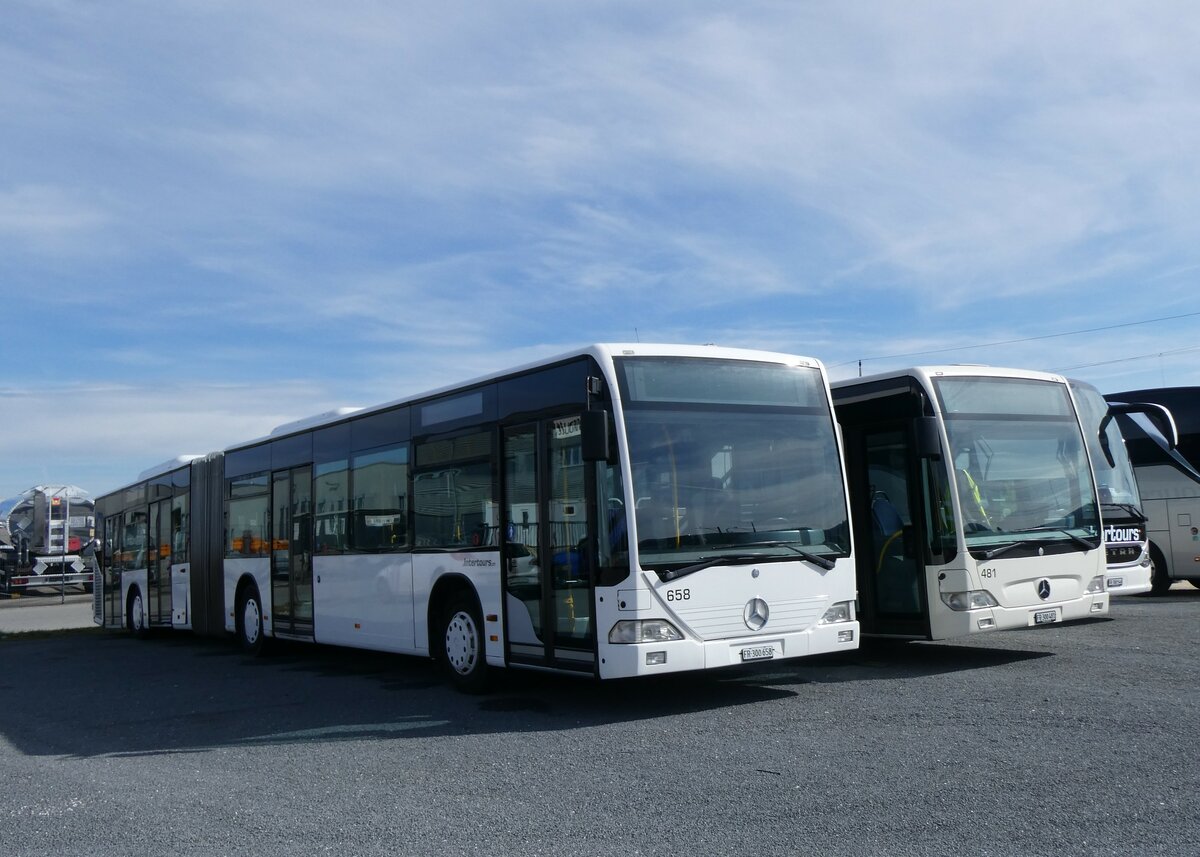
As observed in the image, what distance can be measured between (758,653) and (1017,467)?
4029 mm

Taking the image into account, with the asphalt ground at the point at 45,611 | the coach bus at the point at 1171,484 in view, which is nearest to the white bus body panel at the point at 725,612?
the coach bus at the point at 1171,484

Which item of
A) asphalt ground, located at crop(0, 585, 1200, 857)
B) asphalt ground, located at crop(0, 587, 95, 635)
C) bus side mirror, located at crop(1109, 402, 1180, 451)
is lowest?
asphalt ground, located at crop(0, 585, 1200, 857)

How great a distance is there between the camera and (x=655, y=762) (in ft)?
24.5

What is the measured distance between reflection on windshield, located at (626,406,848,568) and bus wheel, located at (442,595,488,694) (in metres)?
2.55

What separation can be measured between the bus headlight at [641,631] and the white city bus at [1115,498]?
6635 millimetres

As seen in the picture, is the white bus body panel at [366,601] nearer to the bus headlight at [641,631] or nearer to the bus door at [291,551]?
the bus door at [291,551]

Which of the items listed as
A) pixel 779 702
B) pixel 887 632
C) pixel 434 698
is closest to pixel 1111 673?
pixel 887 632

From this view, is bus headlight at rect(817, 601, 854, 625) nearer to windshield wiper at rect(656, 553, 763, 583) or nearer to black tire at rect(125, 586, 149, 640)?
windshield wiper at rect(656, 553, 763, 583)

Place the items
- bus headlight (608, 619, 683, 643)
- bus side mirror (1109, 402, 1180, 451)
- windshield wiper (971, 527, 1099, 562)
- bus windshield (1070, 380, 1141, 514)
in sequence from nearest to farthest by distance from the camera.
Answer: bus headlight (608, 619, 683, 643) < windshield wiper (971, 527, 1099, 562) < bus windshield (1070, 380, 1141, 514) < bus side mirror (1109, 402, 1180, 451)

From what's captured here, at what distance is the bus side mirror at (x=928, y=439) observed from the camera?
426 inches

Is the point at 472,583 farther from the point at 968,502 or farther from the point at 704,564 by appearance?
the point at 968,502

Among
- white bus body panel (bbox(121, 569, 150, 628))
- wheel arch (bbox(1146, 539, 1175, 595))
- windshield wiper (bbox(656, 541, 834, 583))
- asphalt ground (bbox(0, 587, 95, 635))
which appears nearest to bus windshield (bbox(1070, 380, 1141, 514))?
windshield wiper (bbox(656, 541, 834, 583))

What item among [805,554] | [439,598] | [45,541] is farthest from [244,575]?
[45,541]

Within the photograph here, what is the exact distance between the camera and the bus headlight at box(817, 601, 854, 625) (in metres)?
9.83
